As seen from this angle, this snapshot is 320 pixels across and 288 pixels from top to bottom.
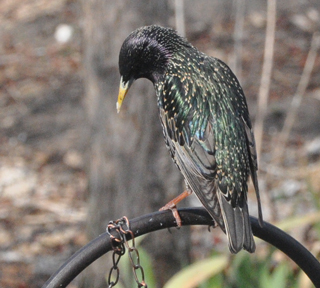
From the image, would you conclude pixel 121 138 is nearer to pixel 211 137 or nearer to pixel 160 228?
pixel 211 137

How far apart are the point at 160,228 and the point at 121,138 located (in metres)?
1.99

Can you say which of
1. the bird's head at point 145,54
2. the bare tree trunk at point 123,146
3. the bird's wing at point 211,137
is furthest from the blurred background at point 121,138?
the bird's head at point 145,54

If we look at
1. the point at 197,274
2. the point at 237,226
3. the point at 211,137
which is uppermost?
the point at 211,137

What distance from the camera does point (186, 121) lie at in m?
2.81

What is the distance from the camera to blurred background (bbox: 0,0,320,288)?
4254 millimetres

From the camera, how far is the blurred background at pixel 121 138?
4254 millimetres

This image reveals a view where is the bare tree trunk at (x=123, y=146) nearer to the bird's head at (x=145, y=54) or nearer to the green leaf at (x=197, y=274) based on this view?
the green leaf at (x=197, y=274)

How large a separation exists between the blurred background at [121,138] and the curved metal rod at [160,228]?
0.84m

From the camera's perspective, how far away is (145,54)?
295cm

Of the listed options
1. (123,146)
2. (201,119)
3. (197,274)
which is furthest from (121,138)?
(201,119)

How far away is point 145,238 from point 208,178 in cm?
176

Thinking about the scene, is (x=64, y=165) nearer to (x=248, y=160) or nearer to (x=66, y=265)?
(x=248, y=160)

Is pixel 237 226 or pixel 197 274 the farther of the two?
pixel 197 274

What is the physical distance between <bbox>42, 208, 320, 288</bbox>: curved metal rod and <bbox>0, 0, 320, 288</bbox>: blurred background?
84cm
